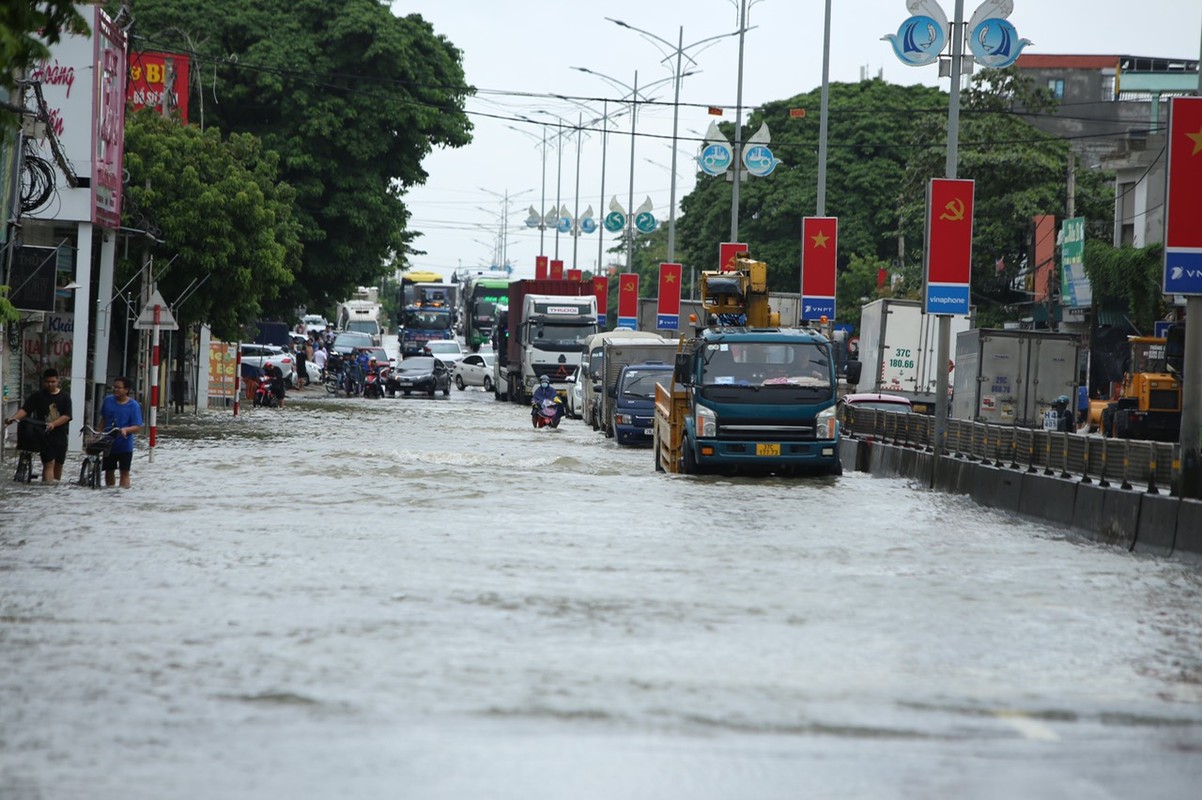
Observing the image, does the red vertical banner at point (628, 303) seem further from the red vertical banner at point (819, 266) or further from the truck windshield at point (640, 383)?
the red vertical banner at point (819, 266)

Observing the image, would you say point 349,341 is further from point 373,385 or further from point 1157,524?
point 1157,524

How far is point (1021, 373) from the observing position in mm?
40562

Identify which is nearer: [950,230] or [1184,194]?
[1184,194]

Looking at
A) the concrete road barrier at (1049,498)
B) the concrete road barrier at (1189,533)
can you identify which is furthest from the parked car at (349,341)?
the concrete road barrier at (1189,533)

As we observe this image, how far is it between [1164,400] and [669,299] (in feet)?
73.4

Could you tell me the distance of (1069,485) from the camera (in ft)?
66.0

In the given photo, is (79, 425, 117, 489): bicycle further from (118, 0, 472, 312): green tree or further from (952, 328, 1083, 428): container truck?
(118, 0, 472, 312): green tree

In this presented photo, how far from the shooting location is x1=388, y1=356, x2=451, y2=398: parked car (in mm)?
61906

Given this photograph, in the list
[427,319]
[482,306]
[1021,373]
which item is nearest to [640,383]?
[1021,373]

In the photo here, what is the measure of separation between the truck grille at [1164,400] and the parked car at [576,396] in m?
18.0

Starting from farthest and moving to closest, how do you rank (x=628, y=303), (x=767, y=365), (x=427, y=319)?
(x=427, y=319) → (x=628, y=303) → (x=767, y=365)

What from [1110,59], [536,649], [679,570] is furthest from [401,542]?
[1110,59]

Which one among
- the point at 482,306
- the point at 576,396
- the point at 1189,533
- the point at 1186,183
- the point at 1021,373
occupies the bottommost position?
the point at 1189,533

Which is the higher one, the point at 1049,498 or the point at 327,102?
the point at 327,102
